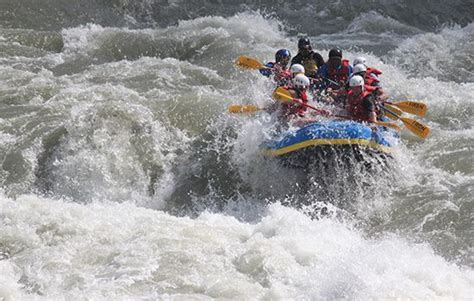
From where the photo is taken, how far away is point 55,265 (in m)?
5.90

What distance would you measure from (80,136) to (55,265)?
305cm

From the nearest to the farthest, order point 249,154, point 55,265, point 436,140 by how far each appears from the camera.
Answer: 1. point 55,265
2. point 249,154
3. point 436,140

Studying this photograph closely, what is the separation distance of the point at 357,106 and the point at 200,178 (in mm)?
1954

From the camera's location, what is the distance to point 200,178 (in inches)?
339

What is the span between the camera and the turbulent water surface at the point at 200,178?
5789 mm

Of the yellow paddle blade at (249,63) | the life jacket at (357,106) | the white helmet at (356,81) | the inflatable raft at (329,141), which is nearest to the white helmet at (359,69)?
the life jacket at (357,106)

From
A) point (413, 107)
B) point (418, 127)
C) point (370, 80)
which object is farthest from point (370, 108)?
point (370, 80)

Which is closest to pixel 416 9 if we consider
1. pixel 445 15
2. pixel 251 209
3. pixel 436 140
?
→ pixel 445 15

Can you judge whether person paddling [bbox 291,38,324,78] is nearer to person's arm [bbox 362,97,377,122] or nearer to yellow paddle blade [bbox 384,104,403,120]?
yellow paddle blade [bbox 384,104,403,120]

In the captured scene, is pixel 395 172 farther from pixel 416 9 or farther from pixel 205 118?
pixel 416 9

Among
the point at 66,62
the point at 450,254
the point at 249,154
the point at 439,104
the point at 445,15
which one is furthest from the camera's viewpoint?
the point at 445,15

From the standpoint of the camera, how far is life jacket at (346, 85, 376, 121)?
27.3ft

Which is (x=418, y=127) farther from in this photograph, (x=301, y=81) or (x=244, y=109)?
(x=244, y=109)

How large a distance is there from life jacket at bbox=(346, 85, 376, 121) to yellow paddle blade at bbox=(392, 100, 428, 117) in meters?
0.55
